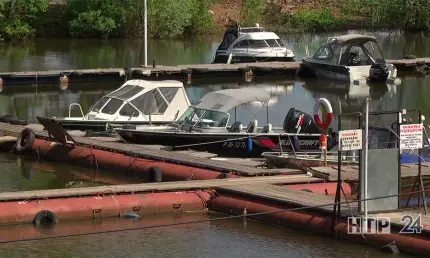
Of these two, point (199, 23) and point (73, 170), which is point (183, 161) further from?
point (199, 23)

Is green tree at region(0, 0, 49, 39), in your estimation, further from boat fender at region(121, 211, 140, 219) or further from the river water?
boat fender at region(121, 211, 140, 219)

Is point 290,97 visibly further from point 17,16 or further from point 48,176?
point 17,16

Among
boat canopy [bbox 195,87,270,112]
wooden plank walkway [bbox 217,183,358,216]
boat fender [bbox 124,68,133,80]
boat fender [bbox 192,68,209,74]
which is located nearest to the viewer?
wooden plank walkway [bbox 217,183,358,216]

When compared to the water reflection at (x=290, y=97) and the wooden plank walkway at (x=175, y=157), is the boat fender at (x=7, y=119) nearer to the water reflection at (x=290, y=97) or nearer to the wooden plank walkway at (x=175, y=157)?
the wooden plank walkway at (x=175, y=157)

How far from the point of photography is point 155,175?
2681cm

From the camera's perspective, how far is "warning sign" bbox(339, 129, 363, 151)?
2064cm

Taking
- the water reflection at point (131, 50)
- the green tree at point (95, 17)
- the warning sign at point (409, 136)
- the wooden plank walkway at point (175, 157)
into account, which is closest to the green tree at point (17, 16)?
the water reflection at point (131, 50)

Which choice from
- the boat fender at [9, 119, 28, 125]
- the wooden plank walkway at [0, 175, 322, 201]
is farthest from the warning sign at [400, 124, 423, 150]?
the boat fender at [9, 119, 28, 125]

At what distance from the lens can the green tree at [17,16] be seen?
71188mm

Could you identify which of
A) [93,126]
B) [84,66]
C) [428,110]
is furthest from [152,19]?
[93,126]

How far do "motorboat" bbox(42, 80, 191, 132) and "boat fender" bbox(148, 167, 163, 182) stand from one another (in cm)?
603

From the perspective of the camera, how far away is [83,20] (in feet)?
240

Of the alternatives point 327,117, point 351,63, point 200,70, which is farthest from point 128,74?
point 327,117

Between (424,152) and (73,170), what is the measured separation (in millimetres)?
9677
